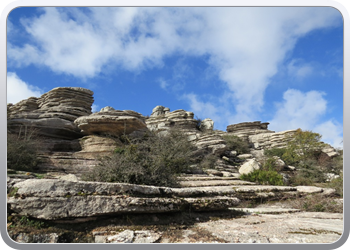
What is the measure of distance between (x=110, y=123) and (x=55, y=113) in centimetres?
618

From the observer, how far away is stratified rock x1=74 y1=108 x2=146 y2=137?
14.5 metres

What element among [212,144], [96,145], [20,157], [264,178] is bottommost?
[264,178]

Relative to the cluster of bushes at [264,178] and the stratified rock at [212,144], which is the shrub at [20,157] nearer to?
the cluster of bushes at [264,178]

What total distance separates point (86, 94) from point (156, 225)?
21.0 metres

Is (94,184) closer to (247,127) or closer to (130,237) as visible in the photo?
(130,237)

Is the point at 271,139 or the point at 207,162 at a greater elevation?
the point at 271,139

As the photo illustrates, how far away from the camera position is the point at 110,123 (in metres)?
14.7

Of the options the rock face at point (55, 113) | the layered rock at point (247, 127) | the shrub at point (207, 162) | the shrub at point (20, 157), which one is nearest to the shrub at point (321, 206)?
the shrub at point (207, 162)

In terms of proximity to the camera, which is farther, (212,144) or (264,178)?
(212,144)

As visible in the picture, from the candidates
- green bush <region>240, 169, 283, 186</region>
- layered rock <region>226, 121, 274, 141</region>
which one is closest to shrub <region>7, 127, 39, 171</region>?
green bush <region>240, 169, 283, 186</region>

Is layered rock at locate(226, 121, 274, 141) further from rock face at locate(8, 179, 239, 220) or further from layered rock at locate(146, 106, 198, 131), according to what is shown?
rock face at locate(8, 179, 239, 220)

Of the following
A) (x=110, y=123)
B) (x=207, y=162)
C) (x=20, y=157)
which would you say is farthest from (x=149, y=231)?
(x=207, y=162)

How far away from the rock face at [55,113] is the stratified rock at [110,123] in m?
1.95

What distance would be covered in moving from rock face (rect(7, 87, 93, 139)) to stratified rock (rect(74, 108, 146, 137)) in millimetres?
1952
